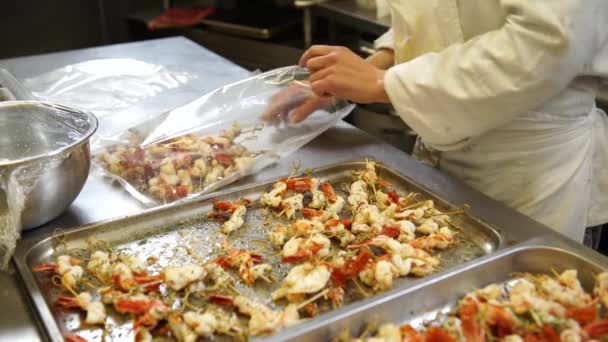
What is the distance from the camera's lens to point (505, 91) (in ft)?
3.99

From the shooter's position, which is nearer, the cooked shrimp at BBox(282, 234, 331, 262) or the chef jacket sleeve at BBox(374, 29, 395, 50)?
the cooked shrimp at BBox(282, 234, 331, 262)

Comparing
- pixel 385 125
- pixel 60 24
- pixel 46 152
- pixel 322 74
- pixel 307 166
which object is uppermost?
pixel 322 74

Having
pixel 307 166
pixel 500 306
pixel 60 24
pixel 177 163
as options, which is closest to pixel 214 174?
pixel 177 163

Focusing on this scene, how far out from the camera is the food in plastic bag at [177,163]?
1430mm

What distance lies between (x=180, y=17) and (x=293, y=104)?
250cm

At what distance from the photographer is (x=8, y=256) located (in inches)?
43.9

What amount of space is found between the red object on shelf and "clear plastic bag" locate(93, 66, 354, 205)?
7.32 feet

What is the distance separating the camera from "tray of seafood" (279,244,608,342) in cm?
94

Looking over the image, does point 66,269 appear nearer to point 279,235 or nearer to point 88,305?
point 88,305

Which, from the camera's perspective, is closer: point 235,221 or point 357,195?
point 235,221

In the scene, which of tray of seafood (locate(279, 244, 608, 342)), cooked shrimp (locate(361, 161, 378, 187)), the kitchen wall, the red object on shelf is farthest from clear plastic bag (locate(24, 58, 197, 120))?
the kitchen wall

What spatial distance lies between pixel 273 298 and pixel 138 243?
0.34 metres

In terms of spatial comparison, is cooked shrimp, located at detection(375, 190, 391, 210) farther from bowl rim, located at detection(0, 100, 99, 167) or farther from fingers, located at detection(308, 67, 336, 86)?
bowl rim, located at detection(0, 100, 99, 167)

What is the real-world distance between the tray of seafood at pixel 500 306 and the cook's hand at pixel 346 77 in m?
0.49
